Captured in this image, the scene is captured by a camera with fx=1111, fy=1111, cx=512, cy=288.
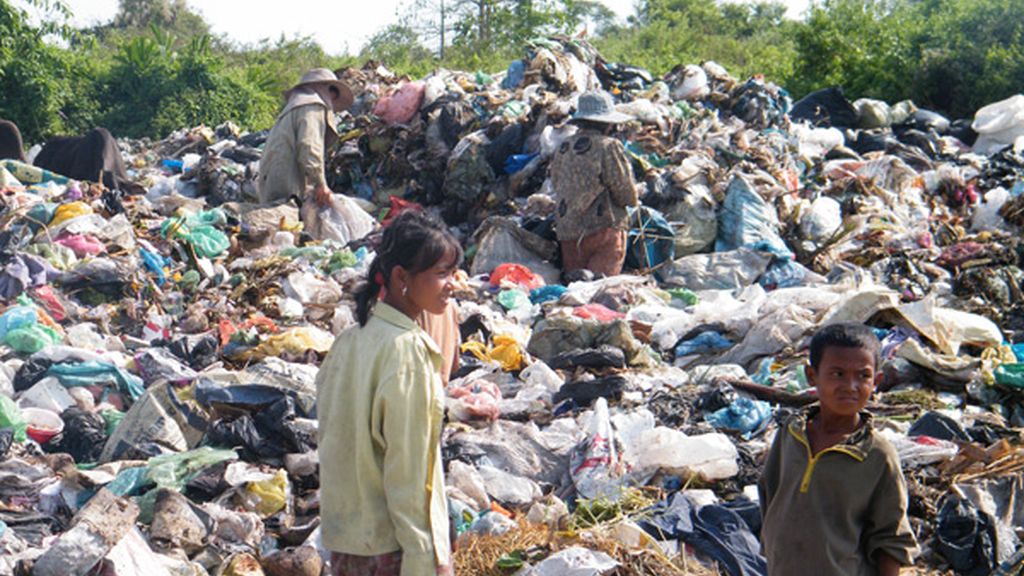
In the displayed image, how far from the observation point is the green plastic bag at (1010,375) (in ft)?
17.3

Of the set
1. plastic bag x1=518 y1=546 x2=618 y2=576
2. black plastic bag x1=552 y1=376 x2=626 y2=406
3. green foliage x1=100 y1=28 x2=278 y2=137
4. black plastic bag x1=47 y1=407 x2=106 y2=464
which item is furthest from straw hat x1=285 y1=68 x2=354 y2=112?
green foliage x1=100 y1=28 x2=278 y2=137

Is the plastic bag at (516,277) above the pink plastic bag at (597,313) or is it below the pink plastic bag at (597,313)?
above

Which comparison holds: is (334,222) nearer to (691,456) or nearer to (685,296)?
(685,296)

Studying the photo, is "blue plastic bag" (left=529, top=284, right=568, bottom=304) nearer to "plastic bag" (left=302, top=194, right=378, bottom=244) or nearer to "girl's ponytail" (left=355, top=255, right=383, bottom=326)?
"plastic bag" (left=302, top=194, right=378, bottom=244)

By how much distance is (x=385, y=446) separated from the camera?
2400 millimetres

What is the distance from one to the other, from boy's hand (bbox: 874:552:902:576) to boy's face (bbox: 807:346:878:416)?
1.06 feet

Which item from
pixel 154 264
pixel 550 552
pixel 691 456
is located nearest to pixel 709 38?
pixel 154 264

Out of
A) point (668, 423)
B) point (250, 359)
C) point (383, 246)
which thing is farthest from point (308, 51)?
point (383, 246)

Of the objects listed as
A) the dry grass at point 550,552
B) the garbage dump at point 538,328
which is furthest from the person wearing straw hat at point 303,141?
the dry grass at point 550,552

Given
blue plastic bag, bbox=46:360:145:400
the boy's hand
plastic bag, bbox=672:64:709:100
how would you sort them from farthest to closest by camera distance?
plastic bag, bbox=672:64:709:100
blue plastic bag, bbox=46:360:145:400
the boy's hand

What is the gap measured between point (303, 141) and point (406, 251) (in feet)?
20.1

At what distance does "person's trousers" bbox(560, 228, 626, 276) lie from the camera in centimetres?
792

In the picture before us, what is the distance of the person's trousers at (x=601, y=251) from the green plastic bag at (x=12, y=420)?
4143mm

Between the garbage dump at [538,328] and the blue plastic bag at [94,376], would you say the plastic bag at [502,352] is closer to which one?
the garbage dump at [538,328]
